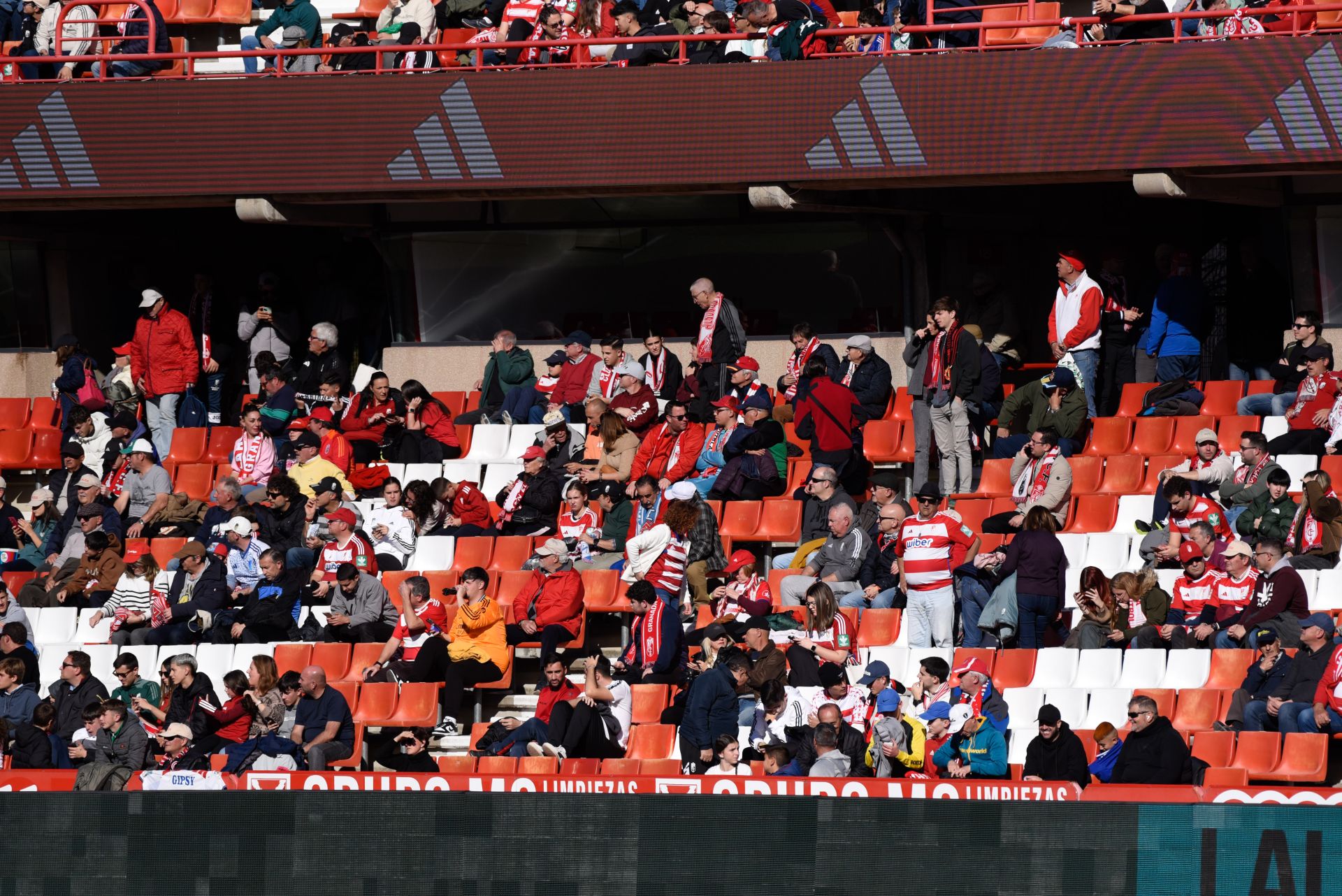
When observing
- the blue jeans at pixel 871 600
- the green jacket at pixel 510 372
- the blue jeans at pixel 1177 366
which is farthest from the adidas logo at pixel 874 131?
the blue jeans at pixel 871 600

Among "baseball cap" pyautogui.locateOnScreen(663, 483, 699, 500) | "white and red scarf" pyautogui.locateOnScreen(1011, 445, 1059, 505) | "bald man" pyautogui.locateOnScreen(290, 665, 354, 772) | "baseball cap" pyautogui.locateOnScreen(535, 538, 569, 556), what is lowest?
"bald man" pyautogui.locateOnScreen(290, 665, 354, 772)

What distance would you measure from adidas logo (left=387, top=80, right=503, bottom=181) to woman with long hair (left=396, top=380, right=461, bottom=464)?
1.64 meters

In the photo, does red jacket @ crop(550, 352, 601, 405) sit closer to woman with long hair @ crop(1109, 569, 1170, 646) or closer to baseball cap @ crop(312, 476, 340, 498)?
baseball cap @ crop(312, 476, 340, 498)

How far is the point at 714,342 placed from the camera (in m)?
16.5

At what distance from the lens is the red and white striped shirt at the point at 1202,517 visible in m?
13.5

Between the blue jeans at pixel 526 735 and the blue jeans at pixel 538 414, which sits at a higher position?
the blue jeans at pixel 538 414

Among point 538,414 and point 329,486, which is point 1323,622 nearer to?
point 329,486

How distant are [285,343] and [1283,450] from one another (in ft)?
26.9

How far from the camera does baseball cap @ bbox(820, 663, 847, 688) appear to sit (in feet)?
40.9

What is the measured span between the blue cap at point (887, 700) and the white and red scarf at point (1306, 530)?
2771 millimetres

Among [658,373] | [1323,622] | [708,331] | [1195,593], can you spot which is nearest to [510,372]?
[658,373]

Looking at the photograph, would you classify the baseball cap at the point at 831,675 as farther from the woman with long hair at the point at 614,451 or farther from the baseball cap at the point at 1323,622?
the woman with long hair at the point at 614,451

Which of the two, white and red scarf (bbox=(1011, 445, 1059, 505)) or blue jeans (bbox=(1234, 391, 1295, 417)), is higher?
blue jeans (bbox=(1234, 391, 1295, 417))

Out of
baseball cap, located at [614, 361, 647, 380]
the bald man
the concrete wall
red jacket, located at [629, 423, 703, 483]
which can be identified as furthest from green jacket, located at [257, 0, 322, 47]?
the bald man
